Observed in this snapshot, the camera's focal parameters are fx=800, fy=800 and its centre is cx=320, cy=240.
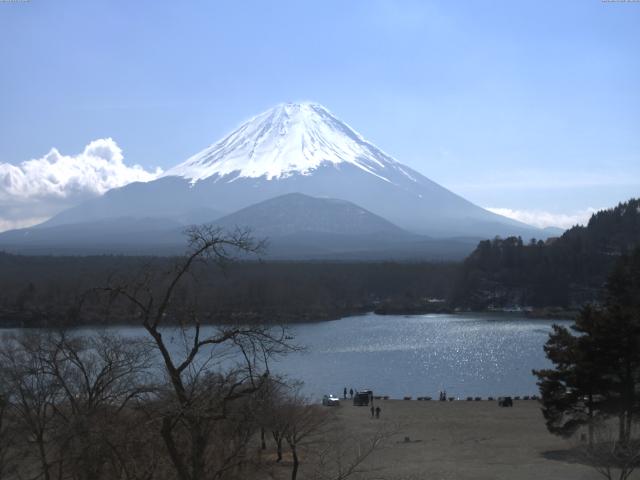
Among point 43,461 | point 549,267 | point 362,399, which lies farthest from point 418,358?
point 549,267

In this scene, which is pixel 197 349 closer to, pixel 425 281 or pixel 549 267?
pixel 549 267

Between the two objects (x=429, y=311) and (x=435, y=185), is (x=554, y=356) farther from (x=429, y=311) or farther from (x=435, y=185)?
(x=435, y=185)

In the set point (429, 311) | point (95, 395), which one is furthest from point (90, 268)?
point (95, 395)

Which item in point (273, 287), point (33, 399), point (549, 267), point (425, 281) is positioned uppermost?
point (549, 267)

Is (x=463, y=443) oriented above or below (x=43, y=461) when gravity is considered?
below

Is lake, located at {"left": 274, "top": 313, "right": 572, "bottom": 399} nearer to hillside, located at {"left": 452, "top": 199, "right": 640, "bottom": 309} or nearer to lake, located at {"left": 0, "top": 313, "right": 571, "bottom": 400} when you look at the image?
lake, located at {"left": 0, "top": 313, "right": 571, "bottom": 400}

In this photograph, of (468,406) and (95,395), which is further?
(468,406)

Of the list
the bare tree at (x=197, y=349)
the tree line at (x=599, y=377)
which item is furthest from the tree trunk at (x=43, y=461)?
the tree line at (x=599, y=377)
